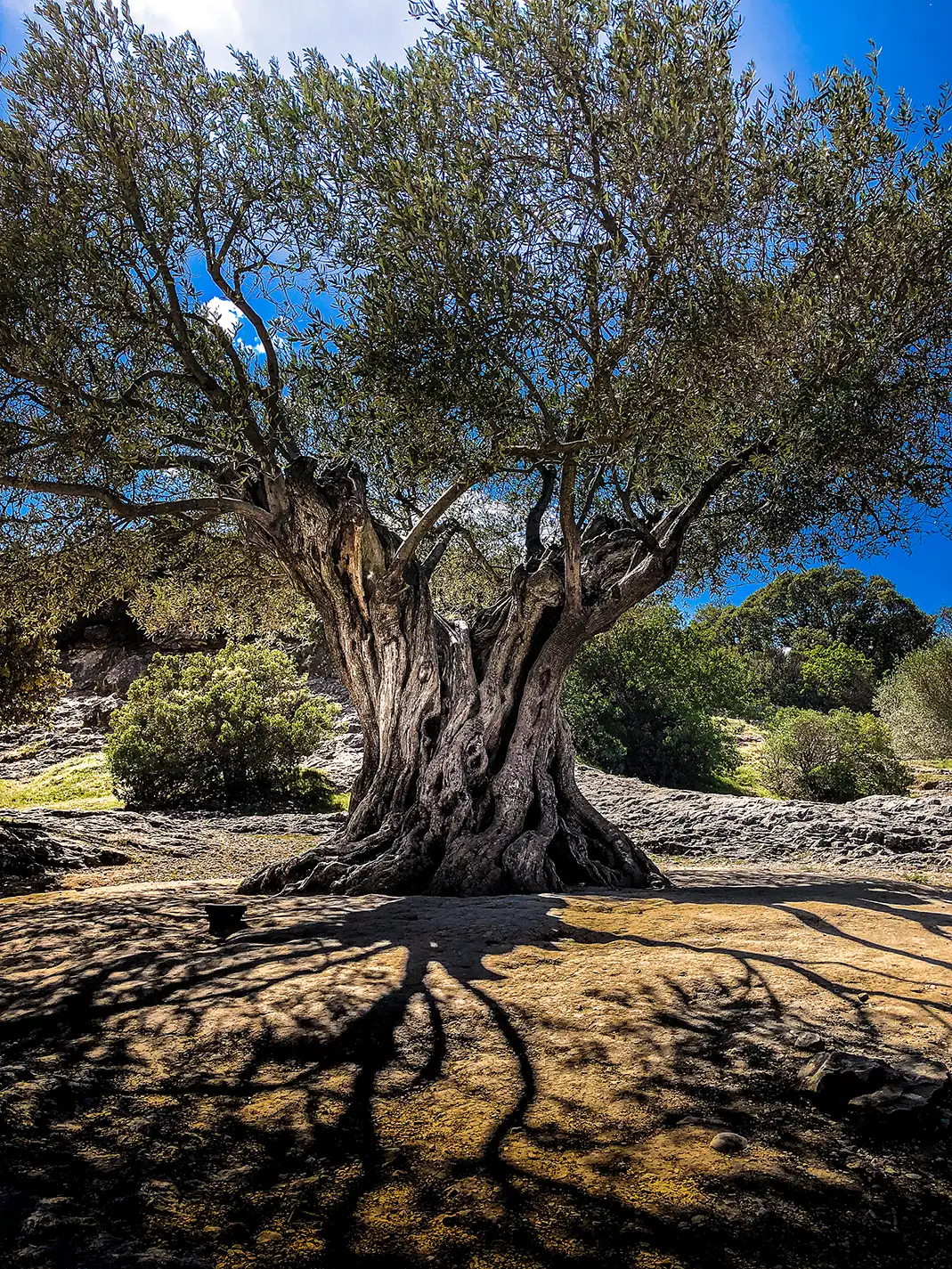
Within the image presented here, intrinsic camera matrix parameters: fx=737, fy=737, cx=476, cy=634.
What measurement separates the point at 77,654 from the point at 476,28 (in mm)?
26095

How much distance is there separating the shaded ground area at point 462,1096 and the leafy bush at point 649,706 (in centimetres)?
1479

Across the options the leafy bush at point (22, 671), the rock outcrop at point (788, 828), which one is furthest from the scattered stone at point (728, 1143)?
the leafy bush at point (22, 671)

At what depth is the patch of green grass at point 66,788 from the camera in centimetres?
1686

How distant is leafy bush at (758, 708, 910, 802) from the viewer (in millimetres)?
17000

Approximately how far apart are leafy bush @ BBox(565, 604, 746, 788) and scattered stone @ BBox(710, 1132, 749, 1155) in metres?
17.7

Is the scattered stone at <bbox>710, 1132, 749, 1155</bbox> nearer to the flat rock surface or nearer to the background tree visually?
the flat rock surface

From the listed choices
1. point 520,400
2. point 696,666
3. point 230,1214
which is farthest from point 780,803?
point 230,1214

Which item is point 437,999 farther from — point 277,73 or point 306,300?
point 277,73

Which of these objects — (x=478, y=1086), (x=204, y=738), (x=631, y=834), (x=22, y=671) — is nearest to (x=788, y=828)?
(x=631, y=834)

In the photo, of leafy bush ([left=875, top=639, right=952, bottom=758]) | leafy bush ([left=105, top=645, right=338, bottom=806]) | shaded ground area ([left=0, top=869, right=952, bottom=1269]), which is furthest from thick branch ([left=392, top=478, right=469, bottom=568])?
leafy bush ([left=875, top=639, right=952, bottom=758])

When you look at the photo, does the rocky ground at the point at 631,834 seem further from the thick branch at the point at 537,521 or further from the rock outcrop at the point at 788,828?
the thick branch at the point at 537,521

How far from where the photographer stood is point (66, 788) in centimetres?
1839

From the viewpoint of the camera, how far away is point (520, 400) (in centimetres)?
742

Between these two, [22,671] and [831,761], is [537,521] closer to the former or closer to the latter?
[22,671]
